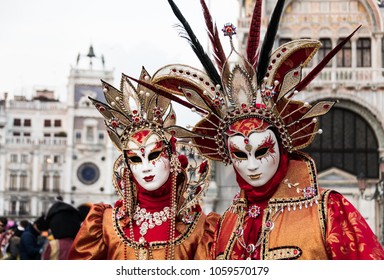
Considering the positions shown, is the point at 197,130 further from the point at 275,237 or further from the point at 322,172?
the point at 322,172

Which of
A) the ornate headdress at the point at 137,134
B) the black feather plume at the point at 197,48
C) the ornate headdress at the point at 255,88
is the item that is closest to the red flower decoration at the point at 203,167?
the ornate headdress at the point at 137,134

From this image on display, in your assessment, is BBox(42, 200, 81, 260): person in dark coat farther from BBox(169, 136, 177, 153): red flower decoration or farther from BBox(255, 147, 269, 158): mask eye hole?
BBox(255, 147, 269, 158): mask eye hole

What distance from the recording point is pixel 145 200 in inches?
199

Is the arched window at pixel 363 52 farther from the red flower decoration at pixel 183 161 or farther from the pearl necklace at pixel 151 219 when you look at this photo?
the pearl necklace at pixel 151 219

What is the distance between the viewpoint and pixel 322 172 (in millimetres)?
19797

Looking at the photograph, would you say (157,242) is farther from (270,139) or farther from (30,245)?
(30,245)

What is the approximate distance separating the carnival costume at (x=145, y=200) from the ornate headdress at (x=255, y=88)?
18.2 inches

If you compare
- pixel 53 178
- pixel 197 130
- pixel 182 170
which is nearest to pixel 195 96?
pixel 197 130

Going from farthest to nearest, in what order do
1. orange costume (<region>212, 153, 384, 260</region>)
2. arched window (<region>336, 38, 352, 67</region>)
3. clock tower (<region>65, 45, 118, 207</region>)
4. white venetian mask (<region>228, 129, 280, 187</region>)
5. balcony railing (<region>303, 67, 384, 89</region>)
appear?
clock tower (<region>65, 45, 118, 207</region>) < arched window (<region>336, 38, 352, 67</region>) < balcony railing (<region>303, 67, 384, 89</region>) < white venetian mask (<region>228, 129, 280, 187</region>) < orange costume (<region>212, 153, 384, 260</region>)

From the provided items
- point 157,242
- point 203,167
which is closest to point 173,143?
point 203,167

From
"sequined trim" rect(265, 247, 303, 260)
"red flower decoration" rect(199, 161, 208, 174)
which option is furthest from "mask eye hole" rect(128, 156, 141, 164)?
"sequined trim" rect(265, 247, 303, 260)

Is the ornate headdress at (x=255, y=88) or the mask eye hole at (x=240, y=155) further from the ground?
the ornate headdress at (x=255, y=88)

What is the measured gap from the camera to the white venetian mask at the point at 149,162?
4.93 m

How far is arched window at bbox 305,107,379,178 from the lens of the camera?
20078 millimetres
